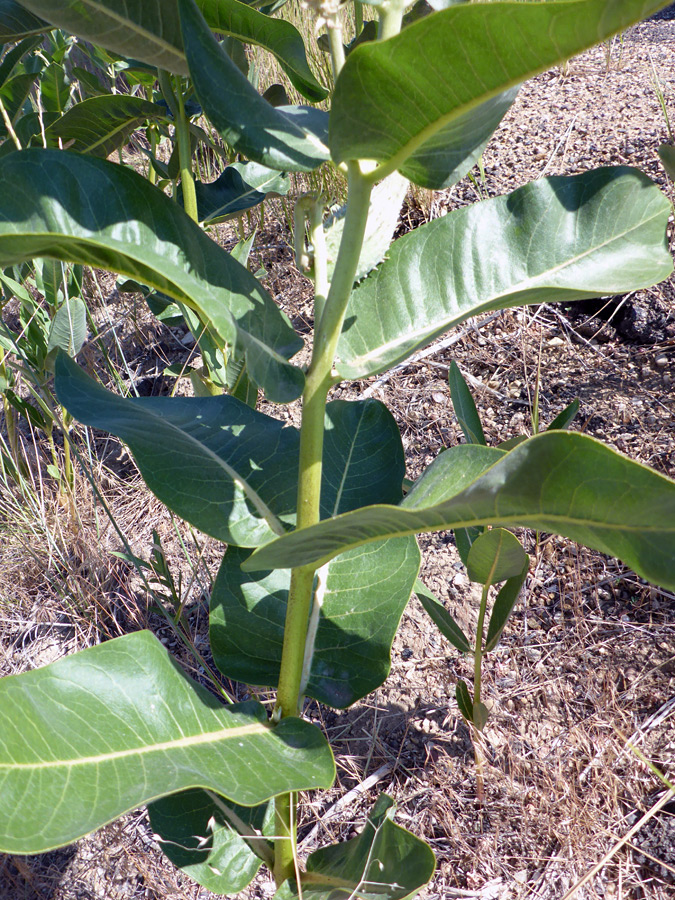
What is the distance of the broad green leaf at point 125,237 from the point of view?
665mm

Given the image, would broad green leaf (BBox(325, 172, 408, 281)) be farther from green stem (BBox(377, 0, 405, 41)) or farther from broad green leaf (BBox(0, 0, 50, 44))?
broad green leaf (BBox(0, 0, 50, 44))

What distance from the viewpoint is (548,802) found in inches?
52.3

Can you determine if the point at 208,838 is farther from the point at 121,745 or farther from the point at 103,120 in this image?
the point at 103,120

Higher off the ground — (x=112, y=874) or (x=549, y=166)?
(x=549, y=166)

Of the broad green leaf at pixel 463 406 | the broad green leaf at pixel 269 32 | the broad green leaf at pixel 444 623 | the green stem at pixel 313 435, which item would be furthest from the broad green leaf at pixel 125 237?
the broad green leaf at pixel 444 623

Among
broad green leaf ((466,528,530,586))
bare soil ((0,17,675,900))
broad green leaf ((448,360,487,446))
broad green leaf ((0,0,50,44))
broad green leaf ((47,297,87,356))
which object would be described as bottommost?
bare soil ((0,17,675,900))

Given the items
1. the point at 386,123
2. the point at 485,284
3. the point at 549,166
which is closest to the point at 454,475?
the point at 485,284

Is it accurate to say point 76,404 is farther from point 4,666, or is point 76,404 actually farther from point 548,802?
point 4,666

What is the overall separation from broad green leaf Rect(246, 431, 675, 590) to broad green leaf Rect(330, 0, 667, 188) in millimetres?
289

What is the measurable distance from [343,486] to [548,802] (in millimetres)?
766

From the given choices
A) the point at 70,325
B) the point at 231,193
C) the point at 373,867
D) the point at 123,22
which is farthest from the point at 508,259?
the point at 70,325

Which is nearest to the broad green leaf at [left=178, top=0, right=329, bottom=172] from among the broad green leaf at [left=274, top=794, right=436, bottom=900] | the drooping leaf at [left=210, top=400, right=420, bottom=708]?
the drooping leaf at [left=210, top=400, right=420, bottom=708]

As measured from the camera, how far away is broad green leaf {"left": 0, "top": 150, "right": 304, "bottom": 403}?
2.18 ft

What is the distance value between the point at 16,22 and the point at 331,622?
1.30 meters
